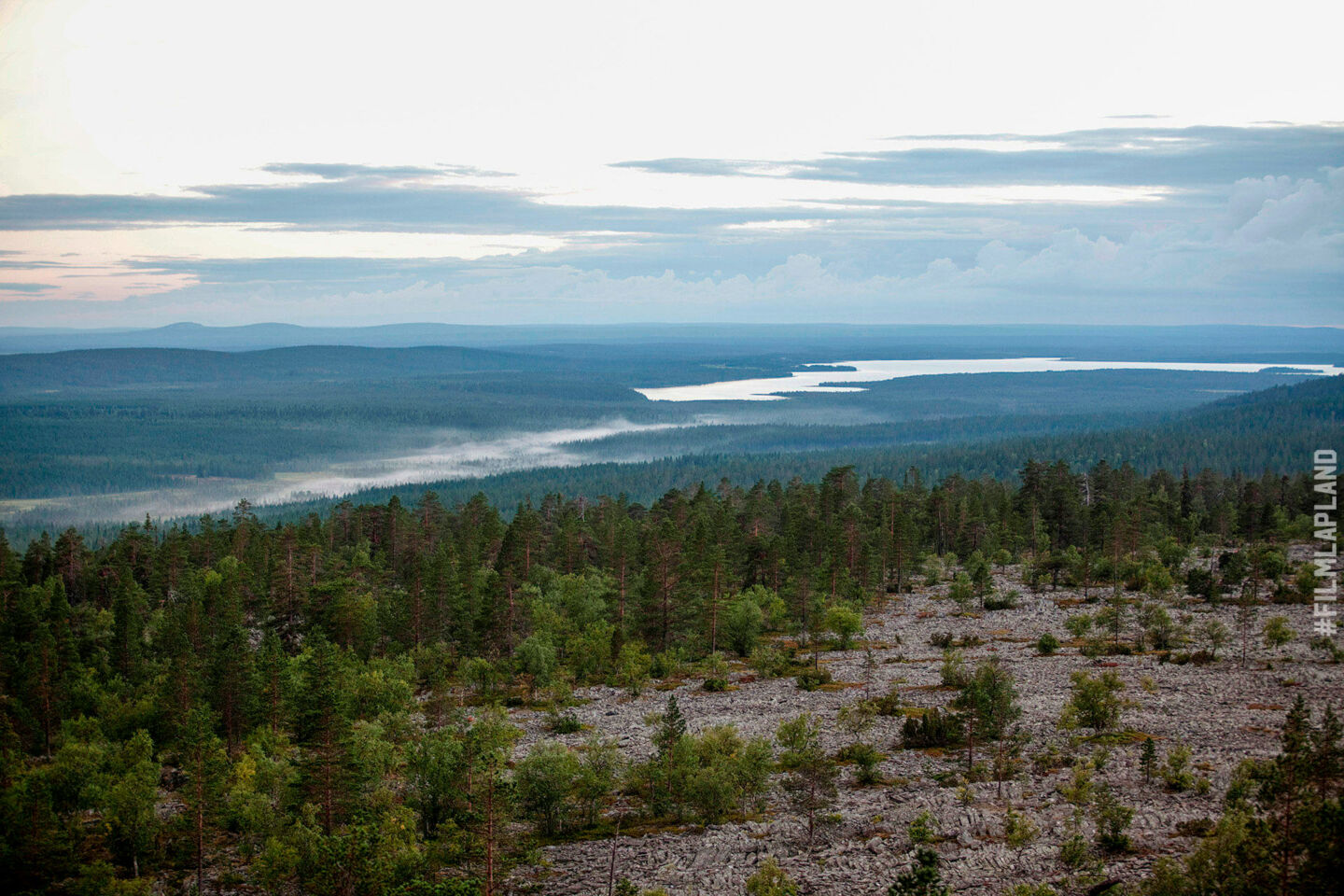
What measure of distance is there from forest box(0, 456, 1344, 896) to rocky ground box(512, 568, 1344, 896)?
3.51 feet

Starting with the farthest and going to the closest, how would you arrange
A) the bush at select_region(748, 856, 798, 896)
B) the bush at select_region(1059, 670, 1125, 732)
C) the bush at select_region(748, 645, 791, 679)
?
the bush at select_region(748, 645, 791, 679) < the bush at select_region(1059, 670, 1125, 732) < the bush at select_region(748, 856, 798, 896)

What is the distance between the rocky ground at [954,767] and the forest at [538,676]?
3.51 feet

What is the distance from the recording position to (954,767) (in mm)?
51875

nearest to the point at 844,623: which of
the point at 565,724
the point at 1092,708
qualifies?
the point at 565,724

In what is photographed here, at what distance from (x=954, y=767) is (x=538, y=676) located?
1335 inches

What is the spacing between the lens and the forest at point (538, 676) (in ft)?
133

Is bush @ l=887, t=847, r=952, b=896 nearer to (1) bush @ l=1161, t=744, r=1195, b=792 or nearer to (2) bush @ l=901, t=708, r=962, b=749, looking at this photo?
(1) bush @ l=1161, t=744, r=1195, b=792

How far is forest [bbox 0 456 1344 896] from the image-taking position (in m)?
40.5

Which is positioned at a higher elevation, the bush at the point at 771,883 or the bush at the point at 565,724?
the bush at the point at 771,883


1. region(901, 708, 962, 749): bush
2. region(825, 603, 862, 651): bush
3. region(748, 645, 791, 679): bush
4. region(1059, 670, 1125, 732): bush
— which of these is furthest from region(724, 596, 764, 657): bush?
region(1059, 670, 1125, 732): bush

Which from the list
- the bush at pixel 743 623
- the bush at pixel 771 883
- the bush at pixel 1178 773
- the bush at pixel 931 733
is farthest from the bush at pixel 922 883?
the bush at pixel 743 623

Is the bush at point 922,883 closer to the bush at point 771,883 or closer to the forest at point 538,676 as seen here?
the forest at point 538,676

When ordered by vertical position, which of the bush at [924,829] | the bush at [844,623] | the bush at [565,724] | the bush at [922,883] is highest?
the bush at [922,883]

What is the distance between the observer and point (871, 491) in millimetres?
137375
